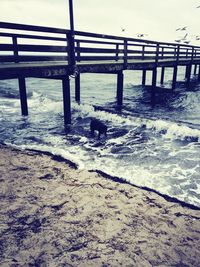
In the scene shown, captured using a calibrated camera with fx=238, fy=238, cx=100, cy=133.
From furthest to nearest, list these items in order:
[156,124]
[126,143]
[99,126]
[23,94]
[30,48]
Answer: [23,94]
[156,124]
[99,126]
[126,143]
[30,48]

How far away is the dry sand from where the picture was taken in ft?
11.3

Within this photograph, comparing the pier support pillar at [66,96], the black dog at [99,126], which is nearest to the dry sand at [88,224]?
the black dog at [99,126]

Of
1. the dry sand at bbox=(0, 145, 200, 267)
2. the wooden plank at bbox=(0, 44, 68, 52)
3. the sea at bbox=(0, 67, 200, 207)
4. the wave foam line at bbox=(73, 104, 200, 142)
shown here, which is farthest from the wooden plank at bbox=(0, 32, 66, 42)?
the wave foam line at bbox=(73, 104, 200, 142)

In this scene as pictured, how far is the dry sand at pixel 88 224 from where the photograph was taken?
3.45 m

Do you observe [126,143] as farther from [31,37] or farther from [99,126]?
[31,37]

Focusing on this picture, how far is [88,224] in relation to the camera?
13.4ft

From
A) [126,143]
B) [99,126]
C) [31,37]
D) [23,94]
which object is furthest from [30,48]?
[23,94]

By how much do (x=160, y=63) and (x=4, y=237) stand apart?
547 inches

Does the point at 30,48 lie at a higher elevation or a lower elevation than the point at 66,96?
higher

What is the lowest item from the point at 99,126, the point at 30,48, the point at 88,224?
the point at 88,224

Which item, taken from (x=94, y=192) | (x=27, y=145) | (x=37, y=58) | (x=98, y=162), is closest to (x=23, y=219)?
(x=94, y=192)

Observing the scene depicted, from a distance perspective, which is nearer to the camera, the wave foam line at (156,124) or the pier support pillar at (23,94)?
the wave foam line at (156,124)

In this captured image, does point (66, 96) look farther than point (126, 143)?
Yes

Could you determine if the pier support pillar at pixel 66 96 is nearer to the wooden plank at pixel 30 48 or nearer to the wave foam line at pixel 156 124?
the wooden plank at pixel 30 48
